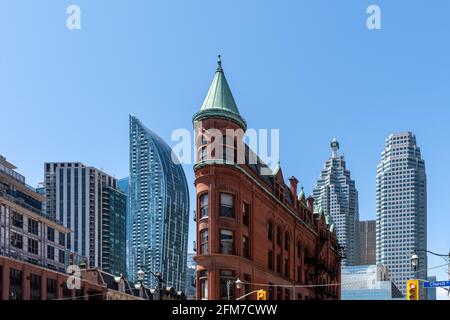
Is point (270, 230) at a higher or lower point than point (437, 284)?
higher

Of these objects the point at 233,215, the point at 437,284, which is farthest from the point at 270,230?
the point at 437,284

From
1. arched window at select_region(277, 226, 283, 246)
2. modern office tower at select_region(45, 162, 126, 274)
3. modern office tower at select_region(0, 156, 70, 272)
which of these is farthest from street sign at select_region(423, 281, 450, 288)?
modern office tower at select_region(45, 162, 126, 274)

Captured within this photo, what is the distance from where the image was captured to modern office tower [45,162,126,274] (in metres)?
174

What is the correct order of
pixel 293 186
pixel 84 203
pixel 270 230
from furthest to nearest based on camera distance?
1. pixel 84 203
2. pixel 293 186
3. pixel 270 230

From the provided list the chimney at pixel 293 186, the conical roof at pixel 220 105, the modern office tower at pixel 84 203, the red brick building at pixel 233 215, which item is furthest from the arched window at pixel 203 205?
the modern office tower at pixel 84 203

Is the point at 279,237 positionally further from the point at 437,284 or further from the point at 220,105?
the point at 437,284

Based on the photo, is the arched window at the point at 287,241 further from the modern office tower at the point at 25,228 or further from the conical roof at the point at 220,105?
the modern office tower at the point at 25,228

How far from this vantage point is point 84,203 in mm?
179375

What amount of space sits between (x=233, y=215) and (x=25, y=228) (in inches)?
2611

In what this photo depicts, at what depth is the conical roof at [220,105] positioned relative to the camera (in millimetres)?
49062

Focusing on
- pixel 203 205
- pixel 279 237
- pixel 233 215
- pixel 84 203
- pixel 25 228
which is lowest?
pixel 279 237

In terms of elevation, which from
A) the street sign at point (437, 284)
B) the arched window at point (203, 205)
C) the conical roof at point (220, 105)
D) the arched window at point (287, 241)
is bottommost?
the street sign at point (437, 284)

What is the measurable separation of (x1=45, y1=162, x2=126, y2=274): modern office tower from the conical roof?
122 meters

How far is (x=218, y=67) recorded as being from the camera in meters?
54.4
